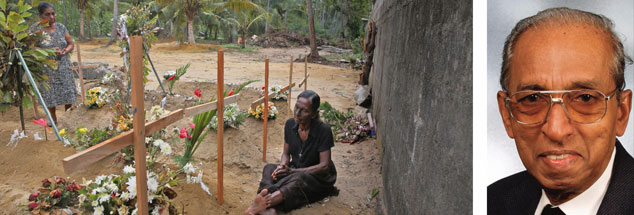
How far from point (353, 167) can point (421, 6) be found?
2.90 metres

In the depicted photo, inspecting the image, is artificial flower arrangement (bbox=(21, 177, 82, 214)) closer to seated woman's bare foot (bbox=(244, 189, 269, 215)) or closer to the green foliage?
seated woman's bare foot (bbox=(244, 189, 269, 215))

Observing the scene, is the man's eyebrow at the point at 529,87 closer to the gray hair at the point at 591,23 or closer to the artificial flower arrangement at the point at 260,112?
the gray hair at the point at 591,23

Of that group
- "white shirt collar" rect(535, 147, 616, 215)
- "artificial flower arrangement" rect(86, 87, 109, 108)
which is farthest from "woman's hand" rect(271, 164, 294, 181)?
"artificial flower arrangement" rect(86, 87, 109, 108)

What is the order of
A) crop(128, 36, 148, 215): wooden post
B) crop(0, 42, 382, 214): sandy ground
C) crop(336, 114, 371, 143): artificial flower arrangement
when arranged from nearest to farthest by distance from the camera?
crop(128, 36, 148, 215): wooden post, crop(0, 42, 382, 214): sandy ground, crop(336, 114, 371, 143): artificial flower arrangement

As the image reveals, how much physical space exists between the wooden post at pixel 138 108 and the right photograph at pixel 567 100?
1703mm

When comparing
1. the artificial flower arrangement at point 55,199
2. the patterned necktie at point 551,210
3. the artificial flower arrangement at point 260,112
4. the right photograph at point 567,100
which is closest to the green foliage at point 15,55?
the artificial flower arrangement at point 55,199

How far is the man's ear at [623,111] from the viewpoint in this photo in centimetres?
78

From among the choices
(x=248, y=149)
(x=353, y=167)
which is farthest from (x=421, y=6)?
(x=248, y=149)

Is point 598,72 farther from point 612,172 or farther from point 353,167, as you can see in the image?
point 353,167

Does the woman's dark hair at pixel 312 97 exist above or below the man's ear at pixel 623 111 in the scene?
below

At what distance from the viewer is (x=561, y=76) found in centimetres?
80

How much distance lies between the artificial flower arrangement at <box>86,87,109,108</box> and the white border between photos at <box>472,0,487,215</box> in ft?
19.1

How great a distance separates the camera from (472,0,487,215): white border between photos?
0.89 metres

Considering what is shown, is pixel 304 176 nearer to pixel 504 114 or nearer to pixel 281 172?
pixel 281 172
